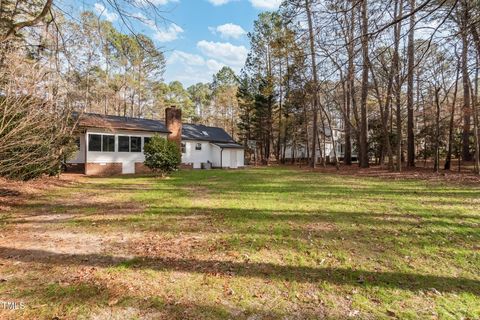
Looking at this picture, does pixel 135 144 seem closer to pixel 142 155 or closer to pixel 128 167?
pixel 142 155

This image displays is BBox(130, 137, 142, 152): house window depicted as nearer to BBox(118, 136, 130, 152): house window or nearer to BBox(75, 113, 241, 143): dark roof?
BBox(118, 136, 130, 152): house window

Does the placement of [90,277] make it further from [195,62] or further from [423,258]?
[195,62]

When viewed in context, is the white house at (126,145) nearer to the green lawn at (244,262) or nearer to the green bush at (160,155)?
the green bush at (160,155)

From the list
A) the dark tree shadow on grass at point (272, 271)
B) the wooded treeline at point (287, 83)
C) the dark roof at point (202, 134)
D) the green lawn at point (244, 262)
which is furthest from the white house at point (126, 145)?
the dark tree shadow on grass at point (272, 271)

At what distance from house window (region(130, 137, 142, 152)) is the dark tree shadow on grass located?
15113 millimetres

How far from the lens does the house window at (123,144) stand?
58.6ft

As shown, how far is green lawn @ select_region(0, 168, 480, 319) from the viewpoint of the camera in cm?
274

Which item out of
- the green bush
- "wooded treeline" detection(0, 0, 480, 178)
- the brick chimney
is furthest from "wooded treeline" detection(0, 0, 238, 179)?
the brick chimney

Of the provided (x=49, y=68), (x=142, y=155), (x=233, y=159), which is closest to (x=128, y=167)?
(x=142, y=155)

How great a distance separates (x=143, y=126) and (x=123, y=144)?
2465 millimetres

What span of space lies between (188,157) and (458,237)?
812 inches

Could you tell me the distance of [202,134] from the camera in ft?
85.1

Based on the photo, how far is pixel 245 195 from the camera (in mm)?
9141

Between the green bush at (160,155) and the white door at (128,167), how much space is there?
4.12 metres
